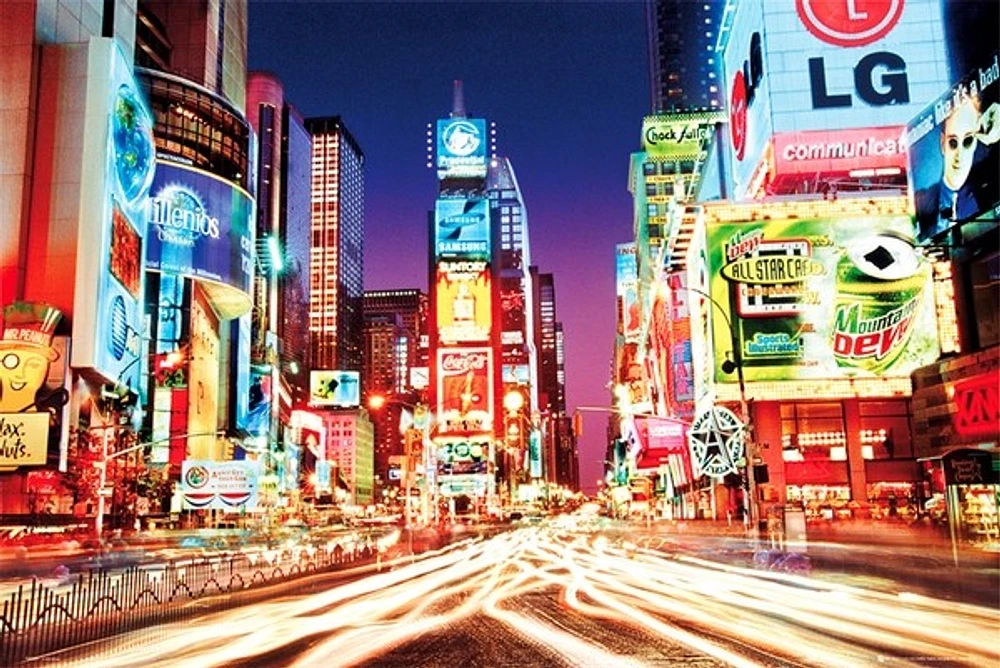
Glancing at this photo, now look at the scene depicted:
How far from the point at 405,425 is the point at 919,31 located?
50494 millimetres

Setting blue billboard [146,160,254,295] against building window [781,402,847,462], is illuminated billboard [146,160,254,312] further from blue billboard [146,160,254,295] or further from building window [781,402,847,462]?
building window [781,402,847,462]

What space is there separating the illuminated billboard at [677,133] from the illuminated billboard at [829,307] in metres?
84.3

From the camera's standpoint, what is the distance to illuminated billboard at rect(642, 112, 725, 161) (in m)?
144

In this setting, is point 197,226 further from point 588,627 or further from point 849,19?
point 588,627

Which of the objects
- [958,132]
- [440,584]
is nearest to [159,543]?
[440,584]

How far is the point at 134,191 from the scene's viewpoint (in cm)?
7275

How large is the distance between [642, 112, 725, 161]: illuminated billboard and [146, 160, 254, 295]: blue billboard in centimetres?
6871

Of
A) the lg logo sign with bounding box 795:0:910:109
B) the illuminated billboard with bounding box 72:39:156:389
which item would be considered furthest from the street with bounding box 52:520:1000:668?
the lg logo sign with bounding box 795:0:910:109

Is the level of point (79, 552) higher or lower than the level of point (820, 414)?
lower

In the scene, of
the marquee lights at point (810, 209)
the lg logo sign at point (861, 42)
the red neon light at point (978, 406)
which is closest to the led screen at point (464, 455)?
the lg logo sign at point (861, 42)

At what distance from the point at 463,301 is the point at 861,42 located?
354 ft

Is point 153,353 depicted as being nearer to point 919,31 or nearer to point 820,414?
point 820,414

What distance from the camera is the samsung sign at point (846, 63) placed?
70750 mm

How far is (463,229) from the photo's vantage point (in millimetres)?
176625
